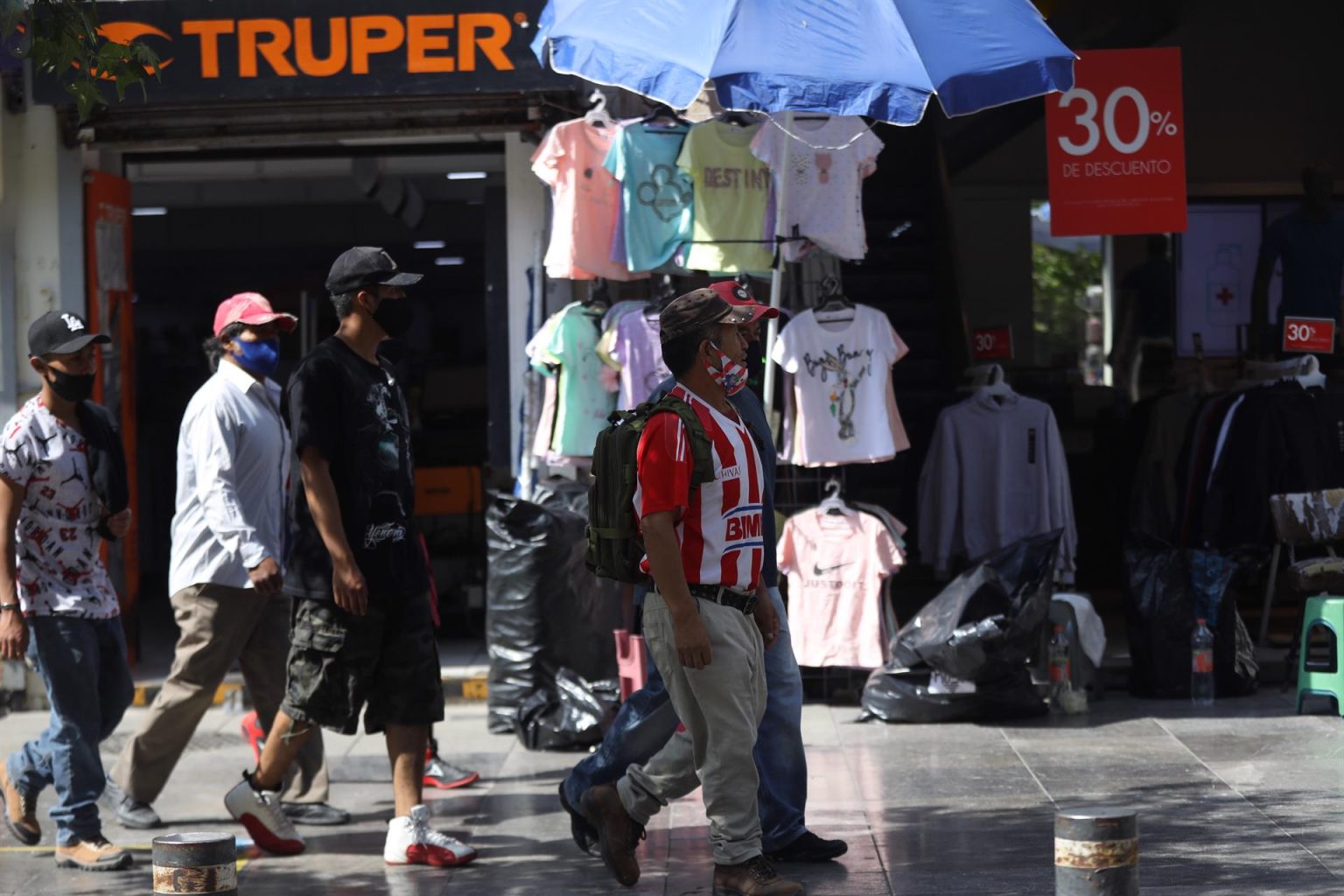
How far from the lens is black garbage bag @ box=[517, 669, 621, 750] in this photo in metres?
8.35

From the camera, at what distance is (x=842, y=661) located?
29.0ft

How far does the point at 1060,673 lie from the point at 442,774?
3.10 metres

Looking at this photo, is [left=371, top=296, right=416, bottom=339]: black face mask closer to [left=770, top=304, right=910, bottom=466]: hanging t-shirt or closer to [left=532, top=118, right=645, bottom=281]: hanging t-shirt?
[left=532, top=118, right=645, bottom=281]: hanging t-shirt

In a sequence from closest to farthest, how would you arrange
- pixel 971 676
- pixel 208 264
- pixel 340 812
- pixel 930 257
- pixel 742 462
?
pixel 742 462 → pixel 340 812 → pixel 971 676 → pixel 930 257 → pixel 208 264

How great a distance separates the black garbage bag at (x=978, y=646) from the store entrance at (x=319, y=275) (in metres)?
2.89

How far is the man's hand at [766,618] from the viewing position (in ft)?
18.4

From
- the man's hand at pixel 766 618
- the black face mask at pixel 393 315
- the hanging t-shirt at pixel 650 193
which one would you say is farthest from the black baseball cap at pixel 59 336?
the hanging t-shirt at pixel 650 193

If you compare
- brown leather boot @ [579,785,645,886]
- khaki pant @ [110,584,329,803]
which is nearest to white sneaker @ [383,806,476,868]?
brown leather boot @ [579,785,645,886]

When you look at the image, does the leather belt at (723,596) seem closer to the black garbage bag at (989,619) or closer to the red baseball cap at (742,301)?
the red baseball cap at (742,301)

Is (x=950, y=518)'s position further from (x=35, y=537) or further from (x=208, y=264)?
(x=208, y=264)

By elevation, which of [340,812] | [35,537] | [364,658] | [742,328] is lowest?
[340,812]

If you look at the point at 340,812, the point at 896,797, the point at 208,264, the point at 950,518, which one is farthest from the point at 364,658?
the point at 208,264

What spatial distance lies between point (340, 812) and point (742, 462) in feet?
8.91

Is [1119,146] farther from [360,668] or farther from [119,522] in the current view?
[119,522]
